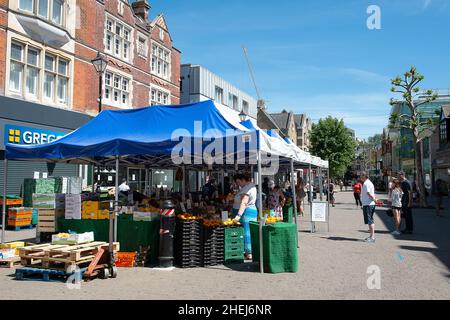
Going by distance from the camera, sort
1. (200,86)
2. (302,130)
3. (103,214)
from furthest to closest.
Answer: (302,130), (200,86), (103,214)

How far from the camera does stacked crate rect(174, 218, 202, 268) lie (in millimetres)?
7919

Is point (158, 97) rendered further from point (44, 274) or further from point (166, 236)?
point (44, 274)

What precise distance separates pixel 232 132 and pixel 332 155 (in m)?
43.9

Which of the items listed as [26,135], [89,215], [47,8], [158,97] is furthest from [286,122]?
[89,215]

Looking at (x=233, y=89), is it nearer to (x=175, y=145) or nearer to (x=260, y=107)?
(x=260, y=107)

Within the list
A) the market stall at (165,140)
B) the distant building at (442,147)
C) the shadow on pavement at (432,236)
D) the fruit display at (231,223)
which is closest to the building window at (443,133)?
the distant building at (442,147)

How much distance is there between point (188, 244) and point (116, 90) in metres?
17.3

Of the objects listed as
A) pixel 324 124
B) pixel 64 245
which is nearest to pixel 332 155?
pixel 324 124

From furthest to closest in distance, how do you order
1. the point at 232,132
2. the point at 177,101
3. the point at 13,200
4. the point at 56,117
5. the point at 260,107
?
the point at 260,107 < the point at 177,101 < the point at 56,117 < the point at 13,200 < the point at 232,132

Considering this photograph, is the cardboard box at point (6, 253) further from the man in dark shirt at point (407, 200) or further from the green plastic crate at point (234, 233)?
the man in dark shirt at point (407, 200)

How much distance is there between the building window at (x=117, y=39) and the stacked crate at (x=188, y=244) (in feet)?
56.8

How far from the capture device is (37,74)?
17.4m

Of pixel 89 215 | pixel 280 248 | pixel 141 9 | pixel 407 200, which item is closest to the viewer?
pixel 280 248
